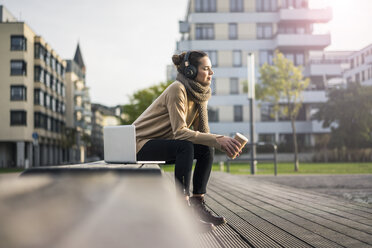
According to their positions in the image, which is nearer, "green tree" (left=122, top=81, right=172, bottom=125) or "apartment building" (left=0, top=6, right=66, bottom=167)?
"green tree" (left=122, top=81, right=172, bottom=125)

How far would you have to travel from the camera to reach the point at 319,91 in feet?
147

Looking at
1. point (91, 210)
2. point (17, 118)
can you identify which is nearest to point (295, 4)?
point (17, 118)

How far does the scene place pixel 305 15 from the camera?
44.9 meters

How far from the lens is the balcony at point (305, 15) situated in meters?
44.5

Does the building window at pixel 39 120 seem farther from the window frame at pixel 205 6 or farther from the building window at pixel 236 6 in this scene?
the building window at pixel 236 6

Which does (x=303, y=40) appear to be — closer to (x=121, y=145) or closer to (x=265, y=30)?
(x=265, y=30)

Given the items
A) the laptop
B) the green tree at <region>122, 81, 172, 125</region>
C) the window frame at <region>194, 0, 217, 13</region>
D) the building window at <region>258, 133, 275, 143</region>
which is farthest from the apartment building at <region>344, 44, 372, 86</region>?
the laptop

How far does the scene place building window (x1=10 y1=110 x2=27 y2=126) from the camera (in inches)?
1740

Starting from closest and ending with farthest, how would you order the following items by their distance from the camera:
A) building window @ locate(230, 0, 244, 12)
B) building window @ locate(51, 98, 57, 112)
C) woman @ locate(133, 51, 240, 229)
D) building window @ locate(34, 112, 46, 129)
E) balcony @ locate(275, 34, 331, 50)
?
1. woman @ locate(133, 51, 240, 229)
2. balcony @ locate(275, 34, 331, 50)
3. building window @ locate(230, 0, 244, 12)
4. building window @ locate(34, 112, 46, 129)
5. building window @ locate(51, 98, 57, 112)

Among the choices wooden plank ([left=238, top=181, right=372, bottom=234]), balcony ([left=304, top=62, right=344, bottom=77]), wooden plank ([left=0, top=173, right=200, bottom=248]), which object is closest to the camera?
wooden plank ([left=0, top=173, right=200, bottom=248])

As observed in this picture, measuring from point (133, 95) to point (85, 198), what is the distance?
38.5 metres

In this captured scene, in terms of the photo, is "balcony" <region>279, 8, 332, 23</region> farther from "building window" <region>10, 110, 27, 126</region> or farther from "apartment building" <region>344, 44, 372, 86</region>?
"building window" <region>10, 110, 27, 126</region>

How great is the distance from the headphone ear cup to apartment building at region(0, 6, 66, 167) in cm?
4120

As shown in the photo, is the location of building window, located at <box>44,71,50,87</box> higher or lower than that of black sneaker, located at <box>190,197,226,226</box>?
higher
